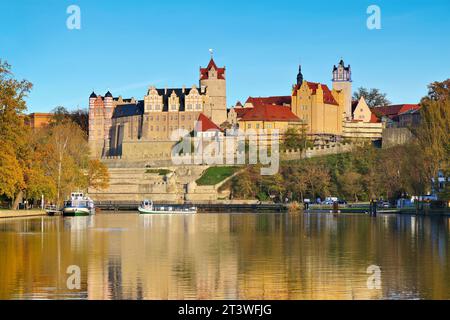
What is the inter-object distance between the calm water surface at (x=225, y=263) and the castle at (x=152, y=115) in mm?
84259

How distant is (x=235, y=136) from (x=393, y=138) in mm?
19996


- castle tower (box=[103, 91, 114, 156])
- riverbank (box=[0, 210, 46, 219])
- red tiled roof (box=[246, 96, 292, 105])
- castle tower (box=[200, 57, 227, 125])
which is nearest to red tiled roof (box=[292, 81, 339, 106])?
red tiled roof (box=[246, 96, 292, 105])

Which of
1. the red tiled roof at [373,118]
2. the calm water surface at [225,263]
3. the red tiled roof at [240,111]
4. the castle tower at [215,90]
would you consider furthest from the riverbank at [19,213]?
the red tiled roof at [373,118]

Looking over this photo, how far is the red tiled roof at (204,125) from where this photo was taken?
423 ft

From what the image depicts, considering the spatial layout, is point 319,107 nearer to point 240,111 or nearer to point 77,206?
point 240,111

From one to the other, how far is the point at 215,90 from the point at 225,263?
357 feet

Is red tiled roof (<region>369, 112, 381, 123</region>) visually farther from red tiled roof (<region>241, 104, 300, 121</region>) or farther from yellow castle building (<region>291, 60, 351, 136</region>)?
red tiled roof (<region>241, 104, 300, 121</region>)

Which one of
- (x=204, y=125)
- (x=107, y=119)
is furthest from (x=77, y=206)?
(x=107, y=119)

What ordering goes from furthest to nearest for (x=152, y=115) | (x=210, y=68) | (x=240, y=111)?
(x=210, y=68) < (x=240, y=111) < (x=152, y=115)

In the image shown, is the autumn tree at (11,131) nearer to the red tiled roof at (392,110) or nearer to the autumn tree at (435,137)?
the autumn tree at (435,137)

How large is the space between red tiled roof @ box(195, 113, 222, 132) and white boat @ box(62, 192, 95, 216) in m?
49.1

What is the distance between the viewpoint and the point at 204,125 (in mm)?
130125

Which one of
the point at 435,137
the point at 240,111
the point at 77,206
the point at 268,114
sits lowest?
the point at 77,206

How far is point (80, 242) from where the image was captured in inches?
1658
